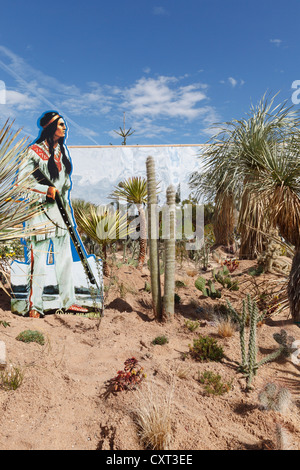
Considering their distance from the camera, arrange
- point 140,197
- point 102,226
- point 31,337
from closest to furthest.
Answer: point 31,337 → point 102,226 → point 140,197

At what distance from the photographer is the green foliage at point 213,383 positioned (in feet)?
10.9

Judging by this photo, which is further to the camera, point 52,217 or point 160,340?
point 52,217

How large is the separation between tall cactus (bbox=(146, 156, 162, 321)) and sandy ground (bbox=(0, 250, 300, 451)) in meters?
0.41

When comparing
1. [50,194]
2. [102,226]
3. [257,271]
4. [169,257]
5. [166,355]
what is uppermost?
[50,194]

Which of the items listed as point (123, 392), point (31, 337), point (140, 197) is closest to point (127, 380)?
point (123, 392)

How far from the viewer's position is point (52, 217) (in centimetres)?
549

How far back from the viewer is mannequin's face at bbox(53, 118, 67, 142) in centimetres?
554

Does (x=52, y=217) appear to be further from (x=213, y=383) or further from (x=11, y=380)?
(x=213, y=383)

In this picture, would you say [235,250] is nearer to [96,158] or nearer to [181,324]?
[181,324]

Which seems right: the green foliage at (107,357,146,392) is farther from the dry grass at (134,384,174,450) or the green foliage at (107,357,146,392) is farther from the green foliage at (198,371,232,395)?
the green foliage at (198,371,232,395)

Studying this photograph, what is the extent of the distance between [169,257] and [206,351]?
173cm

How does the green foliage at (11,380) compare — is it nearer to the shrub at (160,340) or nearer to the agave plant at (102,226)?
the shrub at (160,340)

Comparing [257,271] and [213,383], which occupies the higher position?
[257,271]

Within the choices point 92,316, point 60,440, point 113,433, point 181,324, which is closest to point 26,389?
point 60,440
